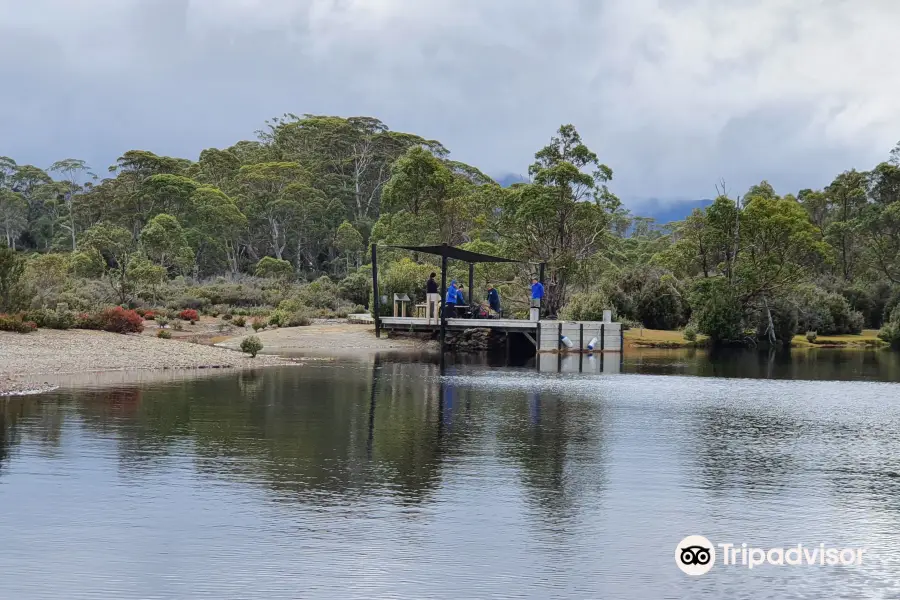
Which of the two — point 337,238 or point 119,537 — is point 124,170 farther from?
point 119,537

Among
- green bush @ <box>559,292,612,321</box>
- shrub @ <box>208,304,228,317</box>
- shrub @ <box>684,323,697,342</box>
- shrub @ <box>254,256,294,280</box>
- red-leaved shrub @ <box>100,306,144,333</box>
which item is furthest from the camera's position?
shrub @ <box>254,256,294,280</box>

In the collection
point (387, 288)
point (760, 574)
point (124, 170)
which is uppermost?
point (124, 170)

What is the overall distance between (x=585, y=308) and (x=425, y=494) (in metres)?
33.5

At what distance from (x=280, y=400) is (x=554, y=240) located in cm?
2948

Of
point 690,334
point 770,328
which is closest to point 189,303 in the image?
point 690,334

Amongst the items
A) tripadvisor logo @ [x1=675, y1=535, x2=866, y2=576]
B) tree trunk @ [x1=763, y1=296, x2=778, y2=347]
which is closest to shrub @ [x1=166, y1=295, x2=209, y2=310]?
tree trunk @ [x1=763, y1=296, x2=778, y2=347]

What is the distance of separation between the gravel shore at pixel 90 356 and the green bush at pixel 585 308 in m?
18.3

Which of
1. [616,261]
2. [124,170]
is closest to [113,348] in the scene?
[616,261]

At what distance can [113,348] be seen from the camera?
25.5m

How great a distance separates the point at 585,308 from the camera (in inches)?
1704

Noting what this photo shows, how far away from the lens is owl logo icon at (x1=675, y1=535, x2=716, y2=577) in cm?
814

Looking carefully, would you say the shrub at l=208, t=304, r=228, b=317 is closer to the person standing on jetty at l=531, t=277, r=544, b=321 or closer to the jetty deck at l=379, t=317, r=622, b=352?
the jetty deck at l=379, t=317, r=622, b=352

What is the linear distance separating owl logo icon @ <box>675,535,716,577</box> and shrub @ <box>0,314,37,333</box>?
21.7m

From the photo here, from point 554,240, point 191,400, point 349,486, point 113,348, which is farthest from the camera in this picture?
point 554,240
